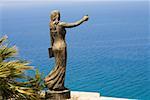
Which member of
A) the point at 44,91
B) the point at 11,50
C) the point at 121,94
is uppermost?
the point at 11,50

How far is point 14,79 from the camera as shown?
27.7ft

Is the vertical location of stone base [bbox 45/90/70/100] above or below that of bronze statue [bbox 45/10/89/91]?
below

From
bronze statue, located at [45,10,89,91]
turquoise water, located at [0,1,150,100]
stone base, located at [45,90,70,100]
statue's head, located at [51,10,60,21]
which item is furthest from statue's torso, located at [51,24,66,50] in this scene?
turquoise water, located at [0,1,150,100]

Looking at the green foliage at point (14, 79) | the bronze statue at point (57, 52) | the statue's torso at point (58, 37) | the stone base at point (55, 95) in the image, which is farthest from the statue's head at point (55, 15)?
the stone base at point (55, 95)

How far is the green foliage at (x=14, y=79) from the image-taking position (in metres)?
8.16

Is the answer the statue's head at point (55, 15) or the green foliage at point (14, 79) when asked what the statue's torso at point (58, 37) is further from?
the green foliage at point (14, 79)

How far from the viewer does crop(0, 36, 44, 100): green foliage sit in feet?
26.8

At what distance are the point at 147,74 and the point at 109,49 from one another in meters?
8.91

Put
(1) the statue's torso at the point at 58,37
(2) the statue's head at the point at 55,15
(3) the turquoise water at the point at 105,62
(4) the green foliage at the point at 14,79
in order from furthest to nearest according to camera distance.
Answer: (3) the turquoise water at the point at 105,62, (2) the statue's head at the point at 55,15, (1) the statue's torso at the point at 58,37, (4) the green foliage at the point at 14,79

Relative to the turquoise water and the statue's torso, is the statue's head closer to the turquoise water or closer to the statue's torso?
the statue's torso

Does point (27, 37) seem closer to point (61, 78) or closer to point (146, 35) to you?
point (146, 35)

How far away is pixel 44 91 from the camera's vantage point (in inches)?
381

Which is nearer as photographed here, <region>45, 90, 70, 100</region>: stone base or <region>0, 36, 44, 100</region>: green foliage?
<region>0, 36, 44, 100</region>: green foliage

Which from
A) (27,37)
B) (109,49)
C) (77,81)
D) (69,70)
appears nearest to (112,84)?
(77,81)
